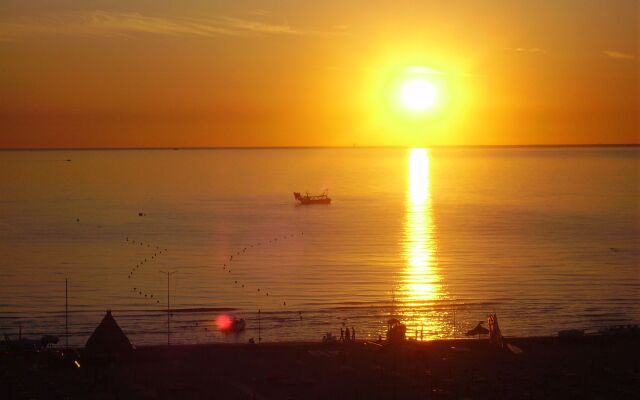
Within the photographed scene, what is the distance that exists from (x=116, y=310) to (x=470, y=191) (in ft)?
374

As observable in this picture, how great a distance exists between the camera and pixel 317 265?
195 feet

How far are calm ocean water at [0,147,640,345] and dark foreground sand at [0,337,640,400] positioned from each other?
833cm

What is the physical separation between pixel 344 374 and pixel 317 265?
3328 centimetres

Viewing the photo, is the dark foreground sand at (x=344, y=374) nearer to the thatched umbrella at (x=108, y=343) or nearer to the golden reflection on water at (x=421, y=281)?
the thatched umbrella at (x=108, y=343)

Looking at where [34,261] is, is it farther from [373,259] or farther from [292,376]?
[292,376]

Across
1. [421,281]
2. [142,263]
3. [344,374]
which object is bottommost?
[344,374]

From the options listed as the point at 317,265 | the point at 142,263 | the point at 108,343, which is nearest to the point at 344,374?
the point at 108,343

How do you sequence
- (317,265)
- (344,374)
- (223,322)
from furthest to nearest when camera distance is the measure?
(317,265)
(223,322)
(344,374)

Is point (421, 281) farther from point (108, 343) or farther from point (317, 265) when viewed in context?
point (108, 343)

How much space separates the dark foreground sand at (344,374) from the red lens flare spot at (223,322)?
927cm

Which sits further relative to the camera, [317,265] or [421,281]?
[317,265]

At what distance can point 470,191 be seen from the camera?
150125 mm

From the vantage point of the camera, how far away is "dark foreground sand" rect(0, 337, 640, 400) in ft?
78.7

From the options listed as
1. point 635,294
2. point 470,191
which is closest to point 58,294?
point 635,294
